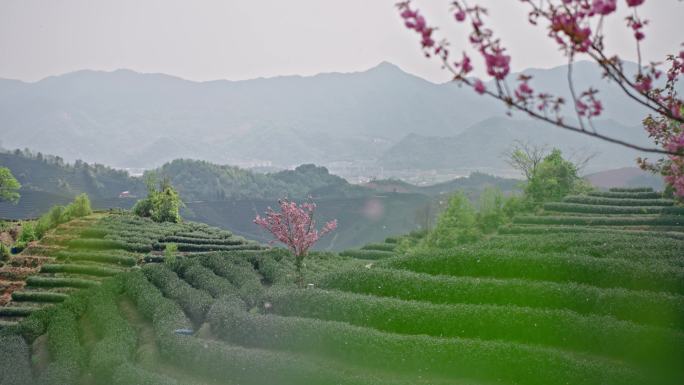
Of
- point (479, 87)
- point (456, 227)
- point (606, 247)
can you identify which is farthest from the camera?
point (456, 227)

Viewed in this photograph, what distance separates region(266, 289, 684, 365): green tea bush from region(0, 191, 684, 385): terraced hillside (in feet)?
0.10

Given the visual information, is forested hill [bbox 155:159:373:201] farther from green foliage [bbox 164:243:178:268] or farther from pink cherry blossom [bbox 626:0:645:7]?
pink cherry blossom [bbox 626:0:645:7]

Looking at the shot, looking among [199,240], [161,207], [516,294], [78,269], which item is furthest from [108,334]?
[161,207]

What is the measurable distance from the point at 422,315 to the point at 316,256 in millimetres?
26428

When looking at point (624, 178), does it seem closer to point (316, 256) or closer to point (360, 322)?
point (316, 256)

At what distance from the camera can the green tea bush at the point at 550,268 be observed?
56.4 feet

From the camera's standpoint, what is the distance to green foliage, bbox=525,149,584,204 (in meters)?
53.5

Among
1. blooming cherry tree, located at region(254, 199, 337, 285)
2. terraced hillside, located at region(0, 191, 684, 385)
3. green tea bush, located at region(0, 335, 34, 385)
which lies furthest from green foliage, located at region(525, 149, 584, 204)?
green tea bush, located at region(0, 335, 34, 385)

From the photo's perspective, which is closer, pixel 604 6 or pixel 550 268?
pixel 604 6

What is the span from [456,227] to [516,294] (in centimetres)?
3190

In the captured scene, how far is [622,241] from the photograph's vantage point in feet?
70.4

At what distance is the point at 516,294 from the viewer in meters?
17.5

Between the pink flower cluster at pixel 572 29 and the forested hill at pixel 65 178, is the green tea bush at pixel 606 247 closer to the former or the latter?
the pink flower cluster at pixel 572 29

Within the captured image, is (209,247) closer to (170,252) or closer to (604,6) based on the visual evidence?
(170,252)
